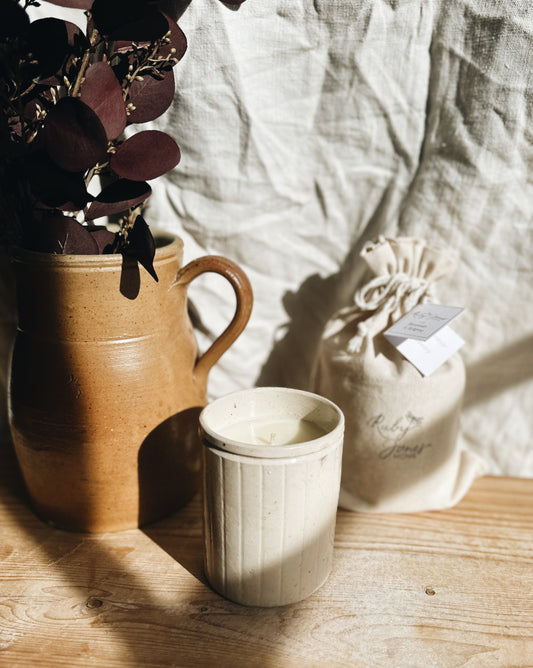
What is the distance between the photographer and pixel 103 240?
711 millimetres

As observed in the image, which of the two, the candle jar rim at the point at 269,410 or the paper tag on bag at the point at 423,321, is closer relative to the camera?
the candle jar rim at the point at 269,410

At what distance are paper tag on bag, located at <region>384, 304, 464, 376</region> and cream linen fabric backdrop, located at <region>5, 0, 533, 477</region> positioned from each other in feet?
0.48

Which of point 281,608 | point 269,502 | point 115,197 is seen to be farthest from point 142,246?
point 281,608

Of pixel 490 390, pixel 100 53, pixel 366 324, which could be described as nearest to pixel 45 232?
pixel 100 53

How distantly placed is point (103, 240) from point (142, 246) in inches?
3.5

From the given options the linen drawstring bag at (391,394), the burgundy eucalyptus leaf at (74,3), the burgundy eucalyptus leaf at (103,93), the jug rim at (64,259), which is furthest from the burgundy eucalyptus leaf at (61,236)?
the linen drawstring bag at (391,394)

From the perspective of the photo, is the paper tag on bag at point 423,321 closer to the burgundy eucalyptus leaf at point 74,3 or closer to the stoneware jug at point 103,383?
the stoneware jug at point 103,383

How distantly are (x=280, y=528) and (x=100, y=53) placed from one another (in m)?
0.64

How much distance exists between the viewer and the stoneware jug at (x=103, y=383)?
2.22 feet

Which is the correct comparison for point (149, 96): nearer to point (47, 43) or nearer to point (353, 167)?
point (47, 43)

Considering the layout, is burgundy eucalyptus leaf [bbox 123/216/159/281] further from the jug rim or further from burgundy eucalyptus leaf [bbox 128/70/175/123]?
burgundy eucalyptus leaf [bbox 128/70/175/123]

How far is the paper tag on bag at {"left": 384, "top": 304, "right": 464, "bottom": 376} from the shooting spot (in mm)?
735

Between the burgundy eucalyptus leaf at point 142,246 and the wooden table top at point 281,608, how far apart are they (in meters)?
0.36

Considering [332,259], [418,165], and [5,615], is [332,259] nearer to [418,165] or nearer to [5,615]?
[418,165]
